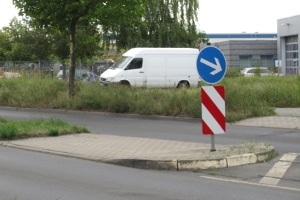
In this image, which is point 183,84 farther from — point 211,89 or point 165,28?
point 211,89

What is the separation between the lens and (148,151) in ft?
34.0

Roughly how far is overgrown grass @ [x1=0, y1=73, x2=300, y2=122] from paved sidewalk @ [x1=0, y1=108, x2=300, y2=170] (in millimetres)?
→ 6360

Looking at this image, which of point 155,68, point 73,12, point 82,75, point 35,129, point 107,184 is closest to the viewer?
point 107,184

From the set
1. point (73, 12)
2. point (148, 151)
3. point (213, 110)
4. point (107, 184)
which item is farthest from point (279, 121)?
point (107, 184)

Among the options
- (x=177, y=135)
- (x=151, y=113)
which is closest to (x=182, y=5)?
(x=151, y=113)

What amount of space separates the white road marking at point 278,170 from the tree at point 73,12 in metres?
13.5

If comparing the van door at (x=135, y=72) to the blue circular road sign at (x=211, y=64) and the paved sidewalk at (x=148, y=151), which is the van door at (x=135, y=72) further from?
the blue circular road sign at (x=211, y=64)

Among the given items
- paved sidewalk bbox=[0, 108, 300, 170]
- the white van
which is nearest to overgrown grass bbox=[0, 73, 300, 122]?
the white van

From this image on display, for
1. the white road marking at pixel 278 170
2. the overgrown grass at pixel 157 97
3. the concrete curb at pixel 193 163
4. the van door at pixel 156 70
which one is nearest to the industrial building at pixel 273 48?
the van door at pixel 156 70

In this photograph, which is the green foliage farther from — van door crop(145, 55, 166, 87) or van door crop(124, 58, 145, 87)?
van door crop(145, 55, 166, 87)

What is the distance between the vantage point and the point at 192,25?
49781mm

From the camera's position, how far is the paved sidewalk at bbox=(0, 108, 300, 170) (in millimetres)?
9086

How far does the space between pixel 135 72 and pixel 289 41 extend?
44.6 m

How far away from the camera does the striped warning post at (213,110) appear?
998cm
